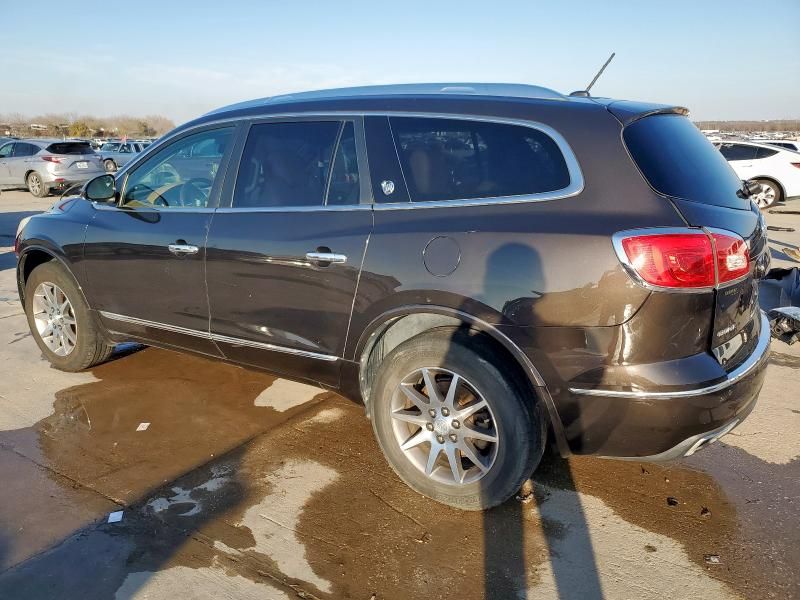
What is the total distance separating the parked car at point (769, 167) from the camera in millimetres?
14617

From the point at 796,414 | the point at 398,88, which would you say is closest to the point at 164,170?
the point at 398,88

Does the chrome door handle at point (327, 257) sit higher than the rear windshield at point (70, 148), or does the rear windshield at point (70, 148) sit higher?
the rear windshield at point (70, 148)

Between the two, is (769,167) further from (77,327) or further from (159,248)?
(77,327)

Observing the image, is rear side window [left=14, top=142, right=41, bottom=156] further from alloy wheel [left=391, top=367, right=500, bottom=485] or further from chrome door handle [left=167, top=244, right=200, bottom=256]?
alloy wheel [left=391, top=367, right=500, bottom=485]

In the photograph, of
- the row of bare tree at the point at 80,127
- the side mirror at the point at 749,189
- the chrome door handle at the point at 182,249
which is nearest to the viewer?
the side mirror at the point at 749,189

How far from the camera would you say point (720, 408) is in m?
2.53

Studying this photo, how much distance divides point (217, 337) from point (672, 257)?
252 cm

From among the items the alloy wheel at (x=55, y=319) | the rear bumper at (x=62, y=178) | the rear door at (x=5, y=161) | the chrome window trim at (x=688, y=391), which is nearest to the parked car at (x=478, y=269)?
the chrome window trim at (x=688, y=391)

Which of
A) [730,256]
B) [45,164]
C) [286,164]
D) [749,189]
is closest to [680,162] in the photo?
[730,256]

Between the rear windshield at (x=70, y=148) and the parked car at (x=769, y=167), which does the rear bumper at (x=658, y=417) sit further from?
the rear windshield at (x=70, y=148)

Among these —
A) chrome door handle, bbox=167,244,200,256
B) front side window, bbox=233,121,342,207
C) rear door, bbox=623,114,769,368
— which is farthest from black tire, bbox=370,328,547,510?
chrome door handle, bbox=167,244,200,256

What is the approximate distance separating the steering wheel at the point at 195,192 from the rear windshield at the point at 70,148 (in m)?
16.2

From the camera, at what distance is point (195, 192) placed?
12.5 ft

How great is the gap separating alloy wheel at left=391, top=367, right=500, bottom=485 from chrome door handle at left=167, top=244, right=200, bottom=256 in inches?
59.1
